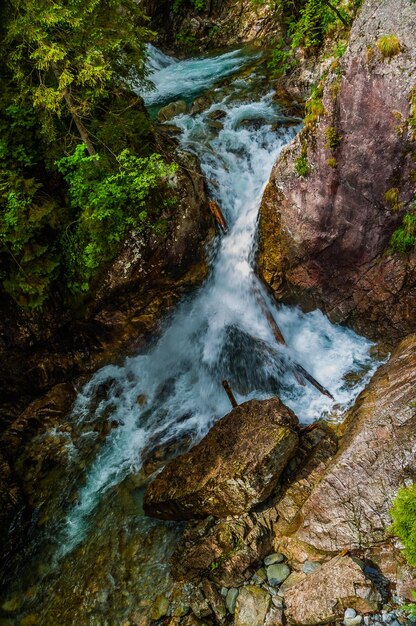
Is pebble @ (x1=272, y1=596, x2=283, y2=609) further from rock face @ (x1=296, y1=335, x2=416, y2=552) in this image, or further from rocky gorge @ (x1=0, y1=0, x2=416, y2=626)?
rock face @ (x1=296, y1=335, x2=416, y2=552)

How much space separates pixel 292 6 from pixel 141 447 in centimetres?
1542

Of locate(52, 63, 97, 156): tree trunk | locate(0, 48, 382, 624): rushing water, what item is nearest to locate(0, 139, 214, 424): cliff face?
locate(0, 48, 382, 624): rushing water

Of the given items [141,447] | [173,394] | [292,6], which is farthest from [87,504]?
[292,6]

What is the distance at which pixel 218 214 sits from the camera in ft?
31.9

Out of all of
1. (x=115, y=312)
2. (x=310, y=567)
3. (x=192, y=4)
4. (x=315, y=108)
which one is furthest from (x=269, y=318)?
(x=192, y=4)

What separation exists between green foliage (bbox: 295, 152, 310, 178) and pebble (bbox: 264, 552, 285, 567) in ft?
23.0

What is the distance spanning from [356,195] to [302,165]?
4.30ft

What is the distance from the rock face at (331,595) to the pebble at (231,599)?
0.81 m

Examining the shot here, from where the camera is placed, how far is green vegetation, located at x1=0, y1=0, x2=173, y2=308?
7211 mm

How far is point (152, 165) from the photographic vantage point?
8016 millimetres

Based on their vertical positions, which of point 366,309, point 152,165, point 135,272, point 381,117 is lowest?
point 366,309

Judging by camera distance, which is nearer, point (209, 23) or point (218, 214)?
point (218, 214)

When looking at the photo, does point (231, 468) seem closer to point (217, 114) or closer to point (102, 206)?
point (102, 206)

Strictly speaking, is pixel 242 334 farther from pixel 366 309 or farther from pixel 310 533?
pixel 310 533
